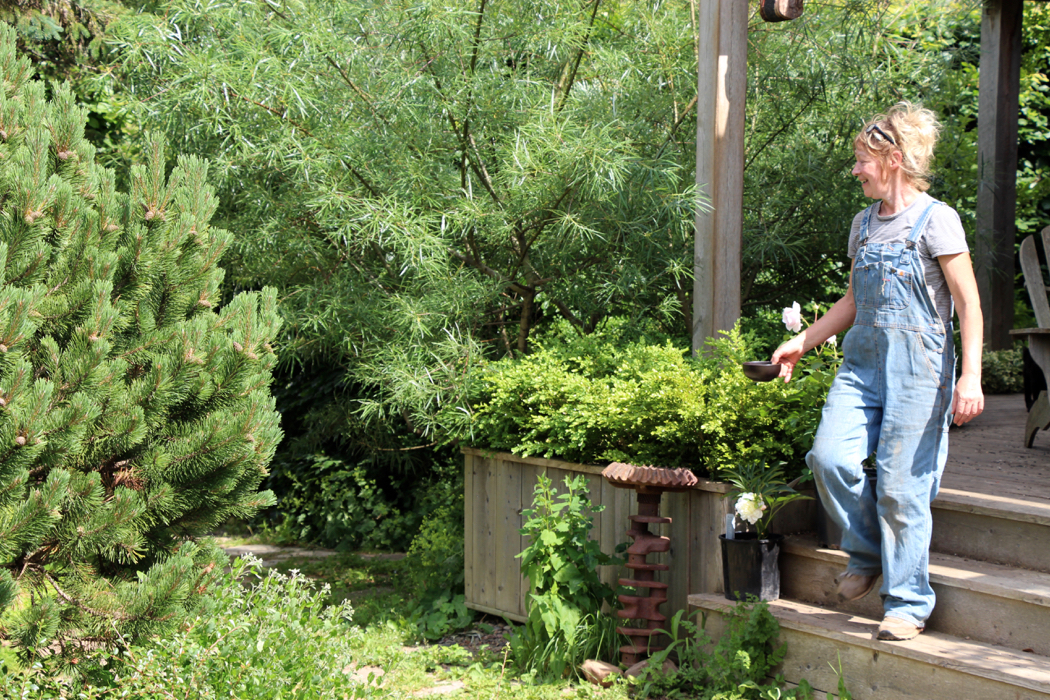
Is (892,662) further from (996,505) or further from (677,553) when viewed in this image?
(677,553)

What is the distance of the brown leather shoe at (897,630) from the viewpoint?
2637mm

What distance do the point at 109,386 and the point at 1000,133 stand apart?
19.4ft

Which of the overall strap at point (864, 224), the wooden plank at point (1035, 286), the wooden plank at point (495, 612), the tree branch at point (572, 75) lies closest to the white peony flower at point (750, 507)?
the overall strap at point (864, 224)

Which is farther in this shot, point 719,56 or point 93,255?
point 719,56

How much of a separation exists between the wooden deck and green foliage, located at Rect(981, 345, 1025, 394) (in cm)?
90

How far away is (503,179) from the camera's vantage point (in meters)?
4.12

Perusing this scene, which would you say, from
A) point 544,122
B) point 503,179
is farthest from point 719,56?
point 503,179

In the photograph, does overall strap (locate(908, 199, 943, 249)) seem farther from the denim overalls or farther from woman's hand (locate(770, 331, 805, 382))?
woman's hand (locate(770, 331, 805, 382))

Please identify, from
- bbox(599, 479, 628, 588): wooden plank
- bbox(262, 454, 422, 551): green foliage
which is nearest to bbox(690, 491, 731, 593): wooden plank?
bbox(599, 479, 628, 588): wooden plank

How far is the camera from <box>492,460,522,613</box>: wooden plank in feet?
13.4

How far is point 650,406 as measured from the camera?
3.44 meters

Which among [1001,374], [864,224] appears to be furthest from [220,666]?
[1001,374]

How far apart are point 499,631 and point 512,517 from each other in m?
0.53

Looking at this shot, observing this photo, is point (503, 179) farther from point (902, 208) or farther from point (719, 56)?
point (902, 208)
